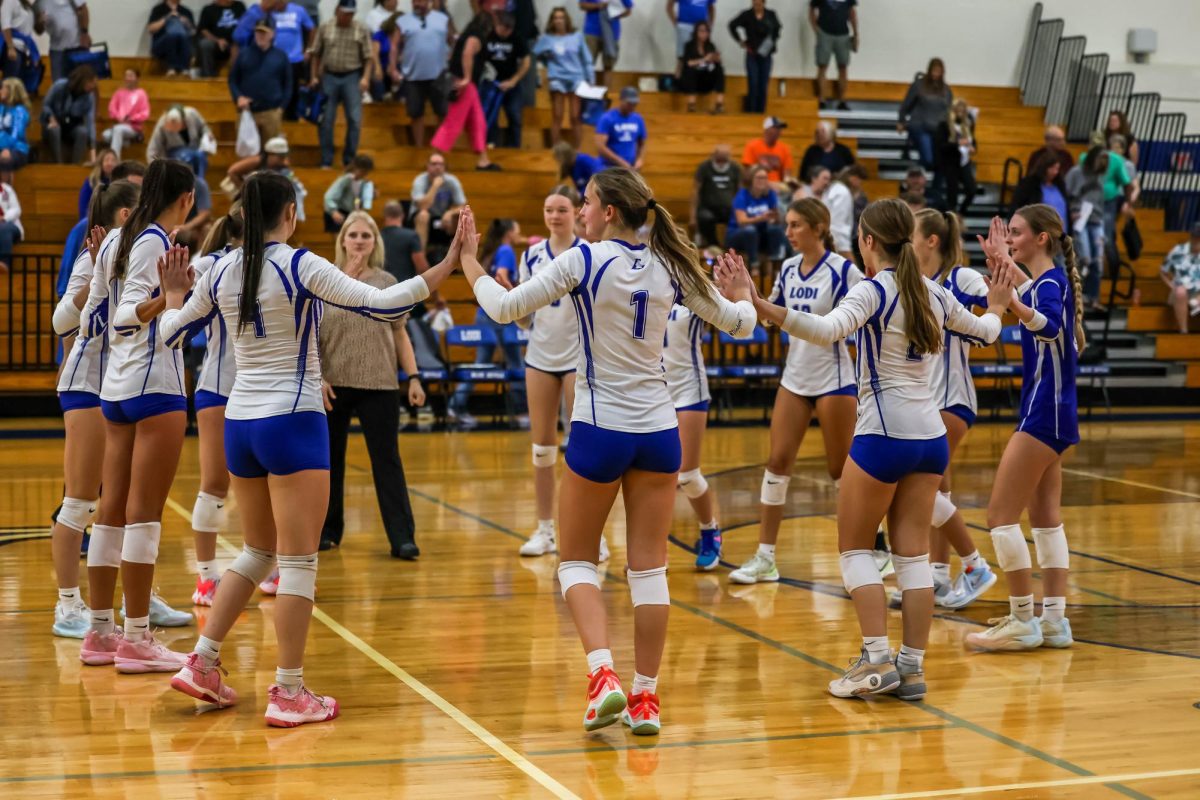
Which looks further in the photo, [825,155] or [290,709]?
[825,155]

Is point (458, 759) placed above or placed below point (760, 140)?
below

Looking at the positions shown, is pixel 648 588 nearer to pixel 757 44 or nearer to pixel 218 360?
pixel 218 360

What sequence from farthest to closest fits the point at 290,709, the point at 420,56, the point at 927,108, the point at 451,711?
1. the point at 927,108
2. the point at 420,56
3. the point at 451,711
4. the point at 290,709

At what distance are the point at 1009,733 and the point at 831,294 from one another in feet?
9.35

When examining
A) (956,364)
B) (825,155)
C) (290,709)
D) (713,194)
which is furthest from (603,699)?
(825,155)

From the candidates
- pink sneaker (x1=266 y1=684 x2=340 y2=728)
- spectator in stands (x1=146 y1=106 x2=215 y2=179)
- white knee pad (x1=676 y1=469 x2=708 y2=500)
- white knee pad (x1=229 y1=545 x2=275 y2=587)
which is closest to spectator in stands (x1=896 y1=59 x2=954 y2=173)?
spectator in stands (x1=146 y1=106 x2=215 y2=179)

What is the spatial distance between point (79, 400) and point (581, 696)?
2492 millimetres

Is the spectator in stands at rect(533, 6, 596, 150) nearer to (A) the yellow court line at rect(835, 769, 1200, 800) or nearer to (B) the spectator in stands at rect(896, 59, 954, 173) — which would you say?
(B) the spectator in stands at rect(896, 59, 954, 173)

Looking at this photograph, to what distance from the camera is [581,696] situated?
5656 mm

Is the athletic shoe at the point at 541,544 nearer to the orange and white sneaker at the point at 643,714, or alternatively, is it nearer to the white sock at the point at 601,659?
the orange and white sneaker at the point at 643,714

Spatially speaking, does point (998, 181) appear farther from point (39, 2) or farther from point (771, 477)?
point (771, 477)

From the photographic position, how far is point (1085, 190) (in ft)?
62.7

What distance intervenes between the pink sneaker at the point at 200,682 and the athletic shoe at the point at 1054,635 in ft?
11.7

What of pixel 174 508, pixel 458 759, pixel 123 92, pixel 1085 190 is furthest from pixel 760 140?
pixel 458 759
